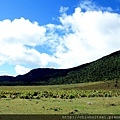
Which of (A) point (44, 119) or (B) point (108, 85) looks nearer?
(A) point (44, 119)

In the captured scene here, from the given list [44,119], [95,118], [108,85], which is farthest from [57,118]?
[108,85]

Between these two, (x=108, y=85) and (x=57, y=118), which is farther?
(x=108, y=85)

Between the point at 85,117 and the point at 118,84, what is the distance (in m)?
173

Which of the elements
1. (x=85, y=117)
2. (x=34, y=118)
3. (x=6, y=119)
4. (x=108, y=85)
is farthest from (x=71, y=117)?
(x=108, y=85)

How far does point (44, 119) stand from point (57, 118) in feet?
4.03

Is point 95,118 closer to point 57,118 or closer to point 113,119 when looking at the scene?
point 113,119

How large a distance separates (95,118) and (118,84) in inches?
6824

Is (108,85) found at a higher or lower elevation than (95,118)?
higher

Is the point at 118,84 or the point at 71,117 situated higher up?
the point at 118,84

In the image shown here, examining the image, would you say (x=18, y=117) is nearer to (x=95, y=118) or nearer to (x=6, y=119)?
(x=6, y=119)

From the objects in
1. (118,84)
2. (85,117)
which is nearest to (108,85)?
(118,84)

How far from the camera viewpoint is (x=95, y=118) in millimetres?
29016

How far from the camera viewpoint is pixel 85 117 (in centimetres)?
2934

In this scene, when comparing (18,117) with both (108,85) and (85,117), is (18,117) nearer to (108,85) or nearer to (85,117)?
(85,117)
